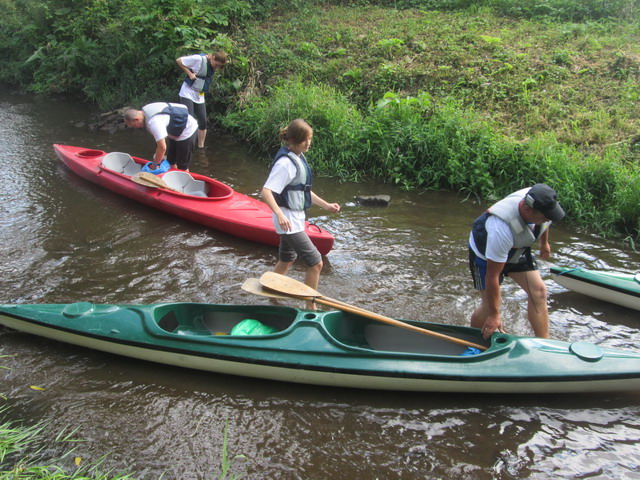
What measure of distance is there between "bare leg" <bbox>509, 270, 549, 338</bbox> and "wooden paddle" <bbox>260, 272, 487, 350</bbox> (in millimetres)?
449

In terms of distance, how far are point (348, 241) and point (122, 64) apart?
7.98 m

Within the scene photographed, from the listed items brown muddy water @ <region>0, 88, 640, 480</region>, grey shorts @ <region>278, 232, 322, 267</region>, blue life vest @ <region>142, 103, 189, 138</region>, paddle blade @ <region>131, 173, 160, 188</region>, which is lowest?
brown muddy water @ <region>0, 88, 640, 480</region>

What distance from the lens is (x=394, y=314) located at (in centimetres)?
443

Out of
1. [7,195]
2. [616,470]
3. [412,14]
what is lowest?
[616,470]

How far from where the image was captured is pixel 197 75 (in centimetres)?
758

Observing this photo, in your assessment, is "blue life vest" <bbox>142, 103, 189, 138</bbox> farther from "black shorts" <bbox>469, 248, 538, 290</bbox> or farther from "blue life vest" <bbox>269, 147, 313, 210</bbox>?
"black shorts" <bbox>469, 248, 538, 290</bbox>

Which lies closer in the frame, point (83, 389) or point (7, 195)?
point (83, 389)

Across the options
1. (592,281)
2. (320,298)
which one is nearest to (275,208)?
(320,298)

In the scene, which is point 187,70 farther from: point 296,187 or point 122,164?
point 296,187

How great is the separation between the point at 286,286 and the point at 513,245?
165 cm

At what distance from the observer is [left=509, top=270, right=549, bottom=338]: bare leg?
346 centimetres

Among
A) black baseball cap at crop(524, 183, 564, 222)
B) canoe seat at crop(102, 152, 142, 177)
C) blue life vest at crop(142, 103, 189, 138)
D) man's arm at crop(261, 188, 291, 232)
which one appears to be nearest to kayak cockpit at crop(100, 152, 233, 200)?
canoe seat at crop(102, 152, 142, 177)

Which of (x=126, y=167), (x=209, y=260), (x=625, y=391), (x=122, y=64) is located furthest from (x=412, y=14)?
(x=625, y=391)

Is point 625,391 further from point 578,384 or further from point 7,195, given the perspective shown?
point 7,195
